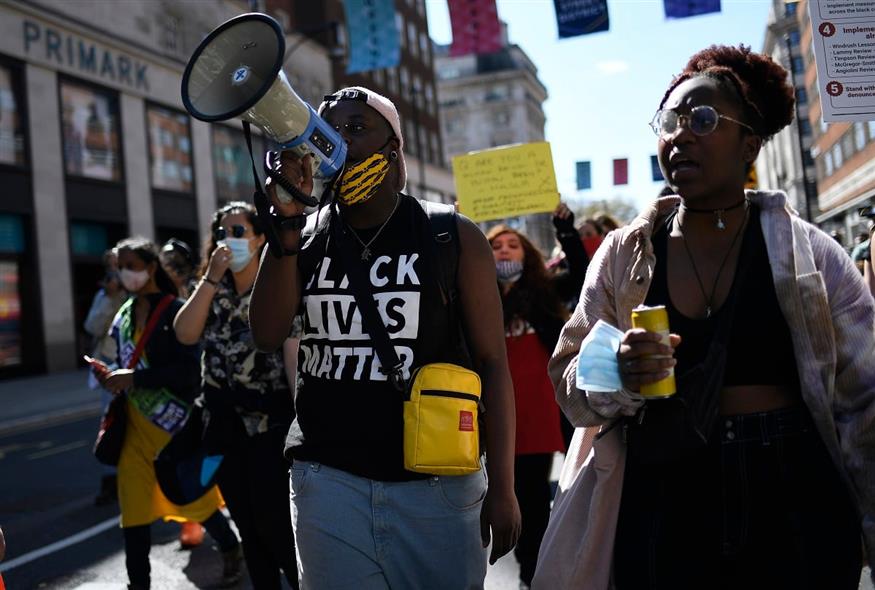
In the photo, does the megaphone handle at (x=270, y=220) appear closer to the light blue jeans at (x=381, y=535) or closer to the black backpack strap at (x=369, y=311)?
the black backpack strap at (x=369, y=311)

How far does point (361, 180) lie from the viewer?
2.61 meters

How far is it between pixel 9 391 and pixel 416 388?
58.5 feet

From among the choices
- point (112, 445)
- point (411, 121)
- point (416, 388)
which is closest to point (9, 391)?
point (112, 445)

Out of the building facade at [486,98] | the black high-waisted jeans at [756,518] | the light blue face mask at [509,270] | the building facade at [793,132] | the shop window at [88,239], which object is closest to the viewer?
the black high-waisted jeans at [756,518]

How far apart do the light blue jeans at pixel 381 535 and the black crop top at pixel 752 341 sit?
2.53 feet

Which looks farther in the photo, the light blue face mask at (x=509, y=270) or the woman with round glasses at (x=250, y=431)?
the light blue face mask at (x=509, y=270)

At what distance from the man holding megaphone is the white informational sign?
5.69 ft

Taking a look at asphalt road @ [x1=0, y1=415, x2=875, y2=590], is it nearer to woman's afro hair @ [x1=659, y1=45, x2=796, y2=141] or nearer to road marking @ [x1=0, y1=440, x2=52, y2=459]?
road marking @ [x1=0, y1=440, x2=52, y2=459]

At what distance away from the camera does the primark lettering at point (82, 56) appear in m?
21.4

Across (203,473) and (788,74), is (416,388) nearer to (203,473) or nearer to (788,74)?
(788,74)

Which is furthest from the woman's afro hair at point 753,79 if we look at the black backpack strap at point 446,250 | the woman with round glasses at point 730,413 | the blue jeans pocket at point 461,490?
the blue jeans pocket at point 461,490

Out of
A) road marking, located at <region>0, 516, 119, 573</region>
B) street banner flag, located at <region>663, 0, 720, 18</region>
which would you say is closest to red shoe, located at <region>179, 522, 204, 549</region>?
road marking, located at <region>0, 516, 119, 573</region>

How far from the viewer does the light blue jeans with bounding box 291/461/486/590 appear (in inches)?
98.8

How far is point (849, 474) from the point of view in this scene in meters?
2.21
